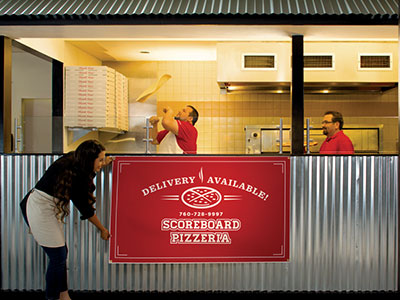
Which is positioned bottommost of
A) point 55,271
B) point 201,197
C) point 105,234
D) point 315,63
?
point 55,271

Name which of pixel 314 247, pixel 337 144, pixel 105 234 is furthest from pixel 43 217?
pixel 337 144

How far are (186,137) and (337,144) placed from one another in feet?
5.07

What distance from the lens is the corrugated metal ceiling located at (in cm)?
421

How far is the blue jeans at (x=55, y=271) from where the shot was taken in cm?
380

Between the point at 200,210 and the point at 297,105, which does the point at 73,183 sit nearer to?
the point at 200,210

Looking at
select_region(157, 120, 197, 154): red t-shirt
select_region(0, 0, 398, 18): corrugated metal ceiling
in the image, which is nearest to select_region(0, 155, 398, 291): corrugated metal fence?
select_region(157, 120, 197, 154): red t-shirt

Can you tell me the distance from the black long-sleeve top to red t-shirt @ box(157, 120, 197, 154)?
3.00 feet

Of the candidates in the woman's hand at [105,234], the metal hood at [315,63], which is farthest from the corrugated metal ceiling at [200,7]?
the metal hood at [315,63]

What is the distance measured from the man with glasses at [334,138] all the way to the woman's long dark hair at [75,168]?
2243 mm

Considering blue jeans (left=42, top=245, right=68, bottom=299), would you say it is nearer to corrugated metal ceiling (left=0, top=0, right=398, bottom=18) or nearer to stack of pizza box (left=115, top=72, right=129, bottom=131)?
corrugated metal ceiling (left=0, top=0, right=398, bottom=18)

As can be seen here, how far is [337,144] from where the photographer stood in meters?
4.59

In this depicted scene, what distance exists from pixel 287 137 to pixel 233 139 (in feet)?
1.88

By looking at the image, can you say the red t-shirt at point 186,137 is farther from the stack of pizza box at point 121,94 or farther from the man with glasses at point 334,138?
the stack of pizza box at point 121,94

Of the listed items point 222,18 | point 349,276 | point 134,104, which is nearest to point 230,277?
point 349,276
